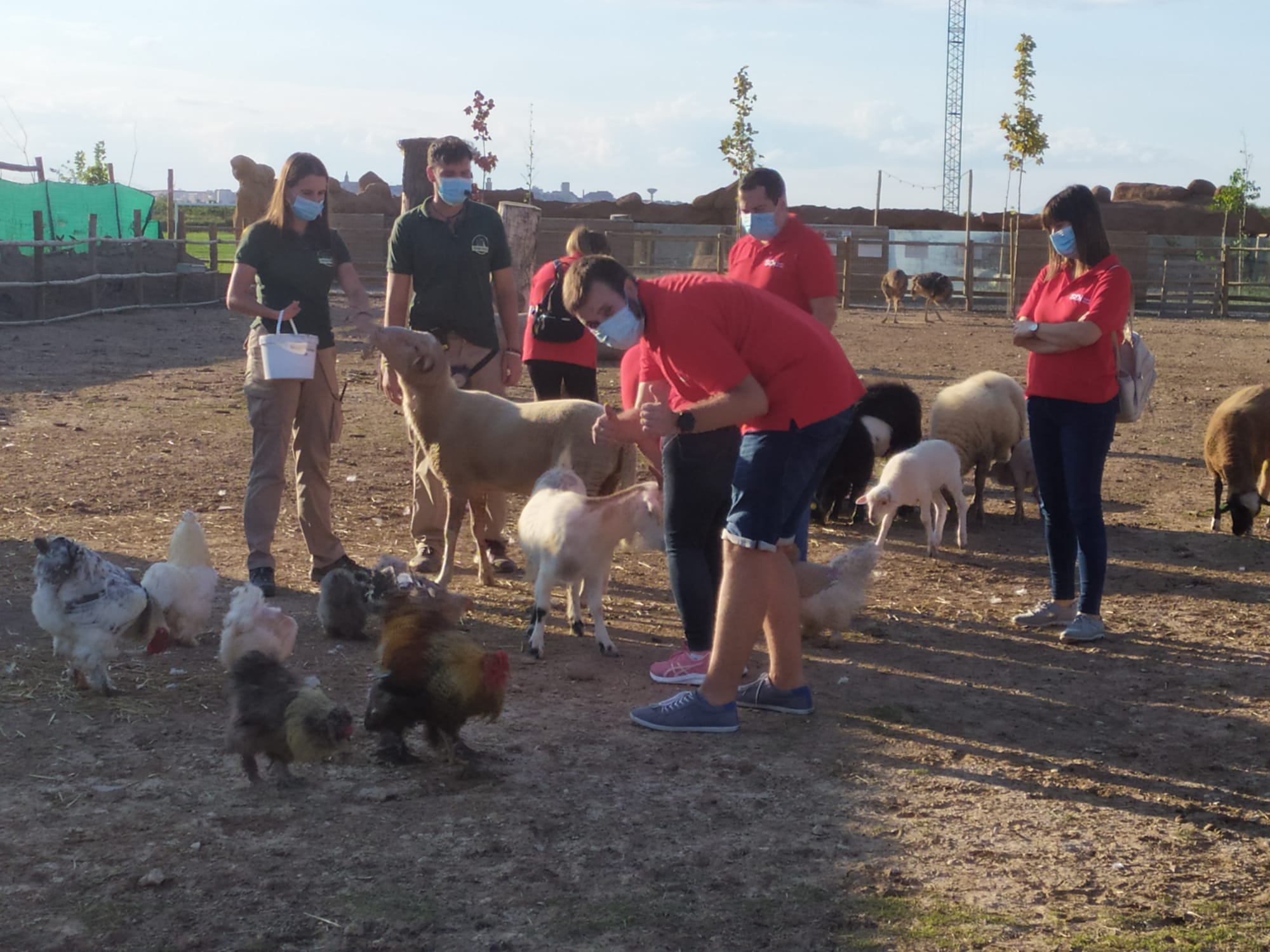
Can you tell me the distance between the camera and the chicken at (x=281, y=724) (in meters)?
4.04

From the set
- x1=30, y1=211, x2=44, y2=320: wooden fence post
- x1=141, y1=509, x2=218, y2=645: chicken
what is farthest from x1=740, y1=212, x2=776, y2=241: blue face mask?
x1=30, y1=211, x2=44, y2=320: wooden fence post

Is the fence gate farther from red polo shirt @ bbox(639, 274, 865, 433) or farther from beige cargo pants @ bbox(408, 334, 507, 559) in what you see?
red polo shirt @ bbox(639, 274, 865, 433)

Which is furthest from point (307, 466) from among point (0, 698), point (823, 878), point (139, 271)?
point (139, 271)

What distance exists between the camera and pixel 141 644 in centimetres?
552

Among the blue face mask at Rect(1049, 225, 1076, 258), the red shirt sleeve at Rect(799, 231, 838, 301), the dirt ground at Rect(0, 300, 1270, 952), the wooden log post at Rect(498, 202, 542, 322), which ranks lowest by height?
the dirt ground at Rect(0, 300, 1270, 952)

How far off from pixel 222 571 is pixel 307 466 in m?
0.81

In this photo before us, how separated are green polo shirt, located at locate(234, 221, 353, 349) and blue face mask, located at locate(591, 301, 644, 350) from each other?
99.9 inches

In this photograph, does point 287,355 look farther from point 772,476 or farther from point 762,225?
point 772,476

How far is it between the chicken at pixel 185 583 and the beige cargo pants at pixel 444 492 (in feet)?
5.03

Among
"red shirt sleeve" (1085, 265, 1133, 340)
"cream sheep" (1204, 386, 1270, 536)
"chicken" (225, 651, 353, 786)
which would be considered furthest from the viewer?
"cream sheep" (1204, 386, 1270, 536)

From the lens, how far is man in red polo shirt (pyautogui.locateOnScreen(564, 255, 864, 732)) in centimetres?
416

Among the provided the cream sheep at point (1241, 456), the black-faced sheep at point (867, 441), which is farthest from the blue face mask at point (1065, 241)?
the cream sheep at point (1241, 456)

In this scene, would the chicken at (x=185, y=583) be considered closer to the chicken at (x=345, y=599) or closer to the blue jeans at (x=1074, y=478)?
the chicken at (x=345, y=599)

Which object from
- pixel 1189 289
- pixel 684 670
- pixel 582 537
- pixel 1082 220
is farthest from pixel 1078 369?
pixel 1189 289
